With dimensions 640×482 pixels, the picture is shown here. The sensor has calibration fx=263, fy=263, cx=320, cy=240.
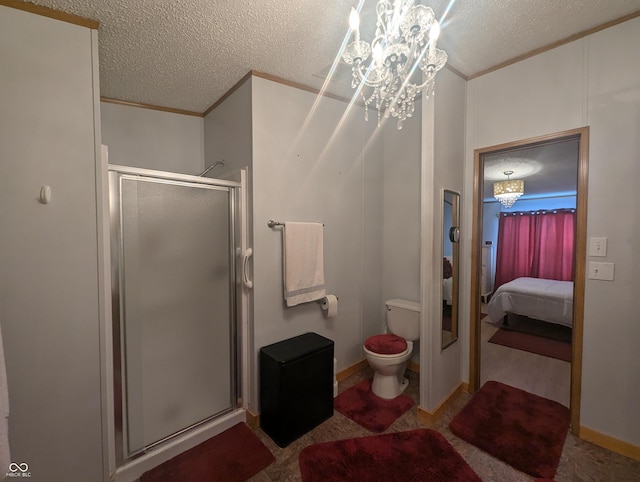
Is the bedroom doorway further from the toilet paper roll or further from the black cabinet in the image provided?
the black cabinet

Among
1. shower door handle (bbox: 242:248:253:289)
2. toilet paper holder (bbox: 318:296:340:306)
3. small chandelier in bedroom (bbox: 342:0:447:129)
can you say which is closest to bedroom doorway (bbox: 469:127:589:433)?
small chandelier in bedroom (bbox: 342:0:447:129)

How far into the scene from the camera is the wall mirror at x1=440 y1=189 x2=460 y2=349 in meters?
2.02

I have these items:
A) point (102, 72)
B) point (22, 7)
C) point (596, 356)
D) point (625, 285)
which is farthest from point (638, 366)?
point (102, 72)

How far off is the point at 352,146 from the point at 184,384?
2335 mm

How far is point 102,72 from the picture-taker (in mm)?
1850

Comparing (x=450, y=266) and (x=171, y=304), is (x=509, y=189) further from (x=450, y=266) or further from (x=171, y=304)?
(x=171, y=304)

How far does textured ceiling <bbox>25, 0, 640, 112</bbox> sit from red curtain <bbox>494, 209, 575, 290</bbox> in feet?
13.8

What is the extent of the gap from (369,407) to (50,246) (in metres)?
2.27

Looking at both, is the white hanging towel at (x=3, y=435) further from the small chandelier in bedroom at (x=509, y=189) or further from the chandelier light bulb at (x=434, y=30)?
the small chandelier in bedroom at (x=509, y=189)

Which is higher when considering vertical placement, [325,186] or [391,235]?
[325,186]

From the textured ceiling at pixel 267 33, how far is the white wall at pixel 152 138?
241mm

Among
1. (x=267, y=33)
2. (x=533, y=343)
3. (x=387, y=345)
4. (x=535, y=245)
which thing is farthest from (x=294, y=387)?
(x=535, y=245)

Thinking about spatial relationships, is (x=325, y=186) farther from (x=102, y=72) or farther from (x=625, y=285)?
(x=625, y=285)

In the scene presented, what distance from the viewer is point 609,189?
163cm
